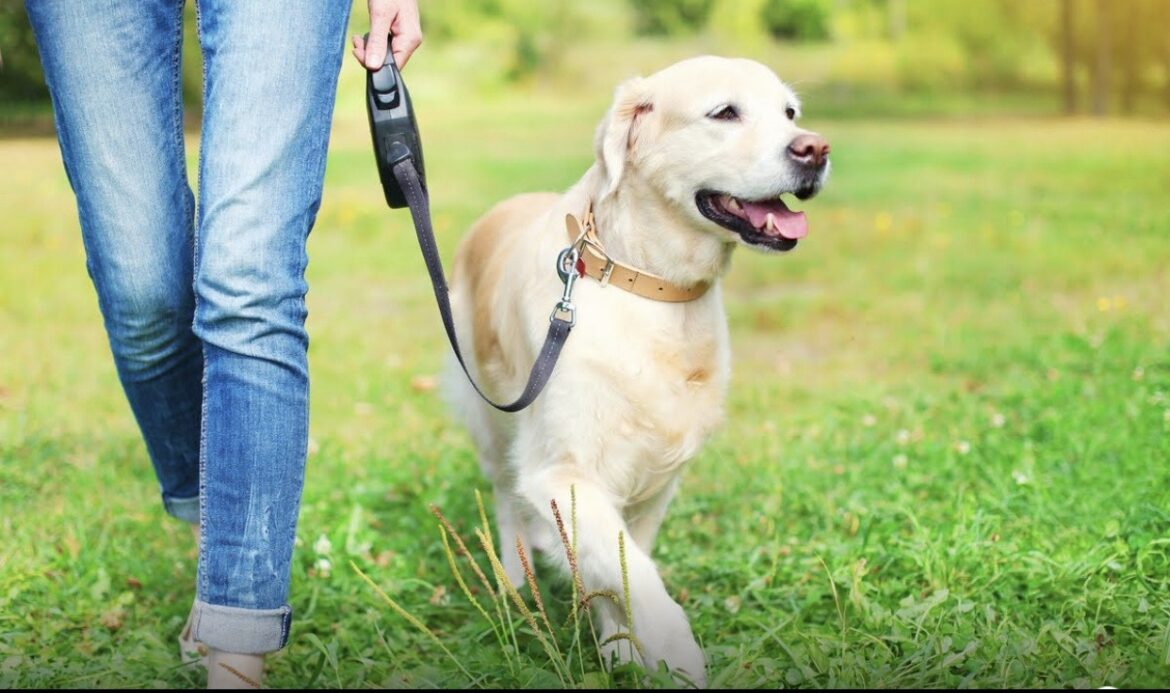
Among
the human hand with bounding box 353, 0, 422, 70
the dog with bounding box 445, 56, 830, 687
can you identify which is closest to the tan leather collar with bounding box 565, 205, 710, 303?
the dog with bounding box 445, 56, 830, 687

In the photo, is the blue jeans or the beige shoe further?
the beige shoe

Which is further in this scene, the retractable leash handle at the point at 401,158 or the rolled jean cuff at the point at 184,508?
the rolled jean cuff at the point at 184,508

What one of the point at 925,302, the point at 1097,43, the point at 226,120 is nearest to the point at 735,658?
the point at 226,120

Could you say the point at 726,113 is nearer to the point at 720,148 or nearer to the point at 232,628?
the point at 720,148

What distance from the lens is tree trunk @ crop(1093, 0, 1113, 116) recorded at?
50.6ft

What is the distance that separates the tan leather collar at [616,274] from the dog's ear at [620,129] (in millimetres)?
127

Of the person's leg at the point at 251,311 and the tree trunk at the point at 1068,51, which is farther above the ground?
the person's leg at the point at 251,311

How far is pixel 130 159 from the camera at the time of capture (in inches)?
93.4

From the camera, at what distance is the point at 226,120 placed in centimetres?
213

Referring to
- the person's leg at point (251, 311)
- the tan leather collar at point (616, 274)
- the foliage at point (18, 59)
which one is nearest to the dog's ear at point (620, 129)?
the tan leather collar at point (616, 274)

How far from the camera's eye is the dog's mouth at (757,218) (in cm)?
261

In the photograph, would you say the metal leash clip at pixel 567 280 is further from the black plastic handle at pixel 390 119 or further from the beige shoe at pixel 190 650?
the beige shoe at pixel 190 650

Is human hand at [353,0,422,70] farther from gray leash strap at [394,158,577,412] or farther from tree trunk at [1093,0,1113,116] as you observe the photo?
tree trunk at [1093,0,1113,116]

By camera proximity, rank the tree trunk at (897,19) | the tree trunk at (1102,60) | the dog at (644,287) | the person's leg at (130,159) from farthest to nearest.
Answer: the tree trunk at (897,19) → the tree trunk at (1102,60) → the dog at (644,287) → the person's leg at (130,159)
